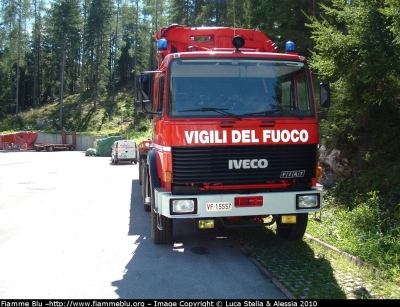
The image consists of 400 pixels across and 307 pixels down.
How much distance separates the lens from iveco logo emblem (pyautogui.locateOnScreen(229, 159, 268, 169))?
600 centimetres

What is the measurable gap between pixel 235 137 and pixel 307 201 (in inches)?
55.7

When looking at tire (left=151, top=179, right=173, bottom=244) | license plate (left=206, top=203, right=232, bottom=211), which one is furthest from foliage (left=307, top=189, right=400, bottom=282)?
tire (left=151, top=179, right=173, bottom=244)

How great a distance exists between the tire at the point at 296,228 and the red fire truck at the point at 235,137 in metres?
0.49

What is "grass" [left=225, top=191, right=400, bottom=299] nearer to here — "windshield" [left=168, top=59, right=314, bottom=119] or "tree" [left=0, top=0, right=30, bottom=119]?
"windshield" [left=168, top=59, right=314, bottom=119]

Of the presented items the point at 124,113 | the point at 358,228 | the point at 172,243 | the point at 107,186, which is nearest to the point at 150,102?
the point at 172,243

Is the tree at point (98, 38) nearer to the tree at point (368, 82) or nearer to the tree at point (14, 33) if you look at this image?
the tree at point (14, 33)

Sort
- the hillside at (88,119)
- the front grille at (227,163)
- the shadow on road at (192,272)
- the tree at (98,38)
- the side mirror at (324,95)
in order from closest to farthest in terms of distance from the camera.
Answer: the shadow on road at (192,272) < the front grille at (227,163) < the side mirror at (324,95) < the hillside at (88,119) < the tree at (98,38)

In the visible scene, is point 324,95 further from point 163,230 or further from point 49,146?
point 49,146

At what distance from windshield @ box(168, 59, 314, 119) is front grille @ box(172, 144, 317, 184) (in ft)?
1.59

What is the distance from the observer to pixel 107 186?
612 inches

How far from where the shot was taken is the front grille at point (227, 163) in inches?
234

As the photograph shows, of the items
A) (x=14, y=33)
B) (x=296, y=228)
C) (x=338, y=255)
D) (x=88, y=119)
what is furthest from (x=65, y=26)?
(x=338, y=255)

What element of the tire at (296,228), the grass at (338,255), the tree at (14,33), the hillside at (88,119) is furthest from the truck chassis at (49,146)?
the tire at (296,228)

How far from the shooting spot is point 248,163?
238 inches
